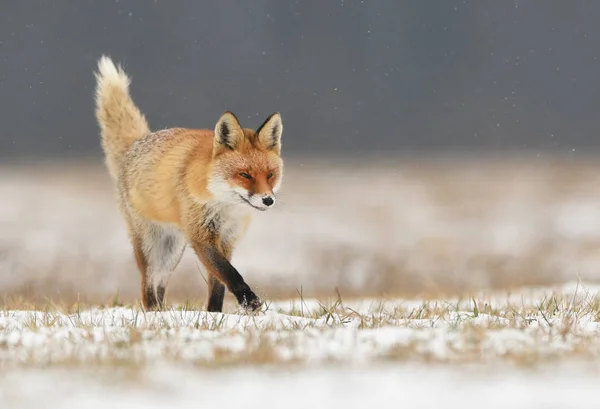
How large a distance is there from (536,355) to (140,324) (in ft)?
9.55

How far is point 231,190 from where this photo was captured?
21.9ft

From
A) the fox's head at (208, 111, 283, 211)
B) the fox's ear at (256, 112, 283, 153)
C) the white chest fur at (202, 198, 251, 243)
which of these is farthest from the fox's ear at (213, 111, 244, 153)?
the white chest fur at (202, 198, 251, 243)

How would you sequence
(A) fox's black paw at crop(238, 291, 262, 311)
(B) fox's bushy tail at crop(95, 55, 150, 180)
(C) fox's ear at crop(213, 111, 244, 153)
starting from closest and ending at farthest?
(A) fox's black paw at crop(238, 291, 262, 311) → (C) fox's ear at crop(213, 111, 244, 153) → (B) fox's bushy tail at crop(95, 55, 150, 180)

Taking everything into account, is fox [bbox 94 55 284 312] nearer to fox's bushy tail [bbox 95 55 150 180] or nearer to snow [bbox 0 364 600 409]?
fox's bushy tail [bbox 95 55 150 180]

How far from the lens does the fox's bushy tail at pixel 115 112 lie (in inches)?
338

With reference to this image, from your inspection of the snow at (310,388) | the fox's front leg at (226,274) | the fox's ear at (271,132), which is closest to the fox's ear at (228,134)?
the fox's ear at (271,132)

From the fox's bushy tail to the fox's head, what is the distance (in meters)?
2.06

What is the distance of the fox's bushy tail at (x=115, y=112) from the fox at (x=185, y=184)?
0.01 meters

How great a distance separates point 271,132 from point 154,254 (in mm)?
1821

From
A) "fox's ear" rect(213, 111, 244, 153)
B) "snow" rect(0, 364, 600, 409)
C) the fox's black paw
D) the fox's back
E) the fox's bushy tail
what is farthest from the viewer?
the fox's bushy tail

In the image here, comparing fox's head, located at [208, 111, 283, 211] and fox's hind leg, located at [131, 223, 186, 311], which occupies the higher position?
fox's head, located at [208, 111, 283, 211]

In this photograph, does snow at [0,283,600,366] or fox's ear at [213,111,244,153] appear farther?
fox's ear at [213,111,244,153]

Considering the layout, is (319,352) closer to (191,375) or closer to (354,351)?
(354,351)

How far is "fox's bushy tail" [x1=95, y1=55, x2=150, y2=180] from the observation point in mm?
8578
